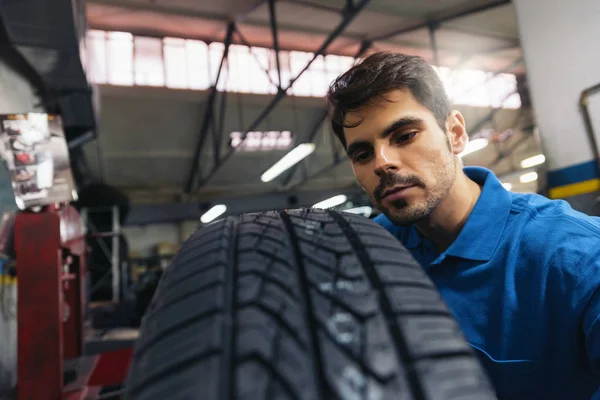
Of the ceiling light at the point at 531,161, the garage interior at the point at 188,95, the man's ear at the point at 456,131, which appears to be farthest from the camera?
the ceiling light at the point at 531,161

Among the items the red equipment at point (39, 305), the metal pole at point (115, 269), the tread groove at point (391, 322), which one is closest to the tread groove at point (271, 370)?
the tread groove at point (391, 322)

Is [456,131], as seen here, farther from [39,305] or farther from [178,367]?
[39,305]

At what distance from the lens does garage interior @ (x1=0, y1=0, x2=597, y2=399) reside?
399cm

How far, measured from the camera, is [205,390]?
A: 0.41 meters

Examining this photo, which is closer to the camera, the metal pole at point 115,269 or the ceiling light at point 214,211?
the metal pole at point 115,269

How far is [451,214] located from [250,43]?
24.8ft

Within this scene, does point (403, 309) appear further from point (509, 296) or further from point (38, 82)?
point (38, 82)

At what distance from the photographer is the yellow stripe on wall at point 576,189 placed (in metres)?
2.45

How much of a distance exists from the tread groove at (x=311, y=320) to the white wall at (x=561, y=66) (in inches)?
99.7

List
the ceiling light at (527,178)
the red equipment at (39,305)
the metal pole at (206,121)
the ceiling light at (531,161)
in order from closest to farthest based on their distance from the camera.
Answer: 1. the red equipment at (39,305)
2. the metal pole at (206,121)
3. the ceiling light at (531,161)
4. the ceiling light at (527,178)

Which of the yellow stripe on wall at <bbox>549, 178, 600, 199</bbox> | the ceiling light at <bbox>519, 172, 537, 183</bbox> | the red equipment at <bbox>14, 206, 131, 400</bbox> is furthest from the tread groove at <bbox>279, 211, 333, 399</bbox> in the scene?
the ceiling light at <bbox>519, 172, 537, 183</bbox>

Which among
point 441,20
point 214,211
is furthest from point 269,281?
point 214,211

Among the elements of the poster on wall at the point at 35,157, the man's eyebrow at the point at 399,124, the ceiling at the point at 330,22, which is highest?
the ceiling at the point at 330,22

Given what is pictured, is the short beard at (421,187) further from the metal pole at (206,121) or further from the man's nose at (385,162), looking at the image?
the metal pole at (206,121)
